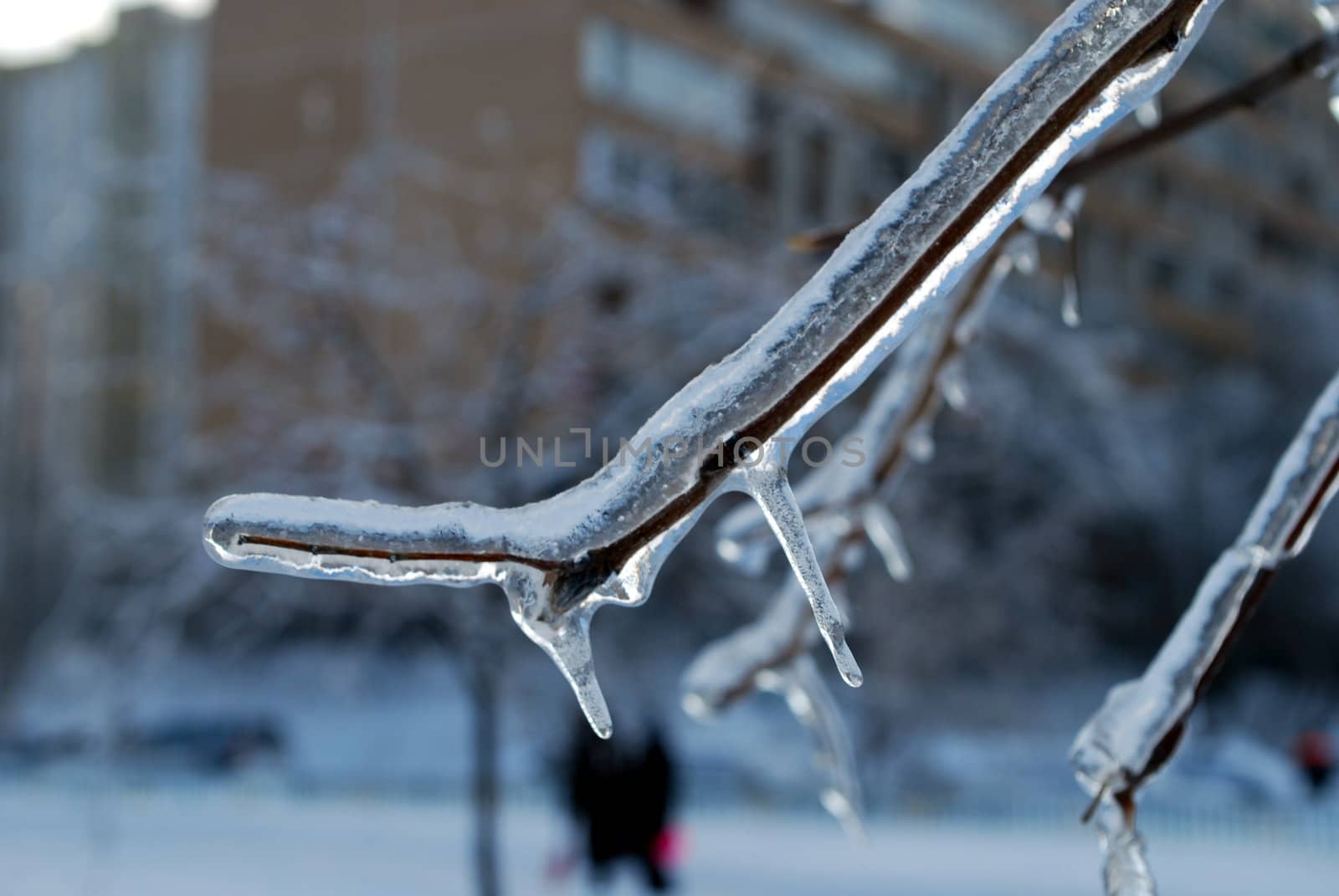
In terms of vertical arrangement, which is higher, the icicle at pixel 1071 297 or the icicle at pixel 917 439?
the icicle at pixel 1071 297

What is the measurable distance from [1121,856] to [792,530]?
2.08ft

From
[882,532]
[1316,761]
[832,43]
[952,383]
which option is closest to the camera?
[952,383]

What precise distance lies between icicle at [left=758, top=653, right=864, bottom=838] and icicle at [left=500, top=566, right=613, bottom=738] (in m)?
1.15

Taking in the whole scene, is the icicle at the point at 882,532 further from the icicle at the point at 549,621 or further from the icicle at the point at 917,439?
the icicle at the point at 549,621

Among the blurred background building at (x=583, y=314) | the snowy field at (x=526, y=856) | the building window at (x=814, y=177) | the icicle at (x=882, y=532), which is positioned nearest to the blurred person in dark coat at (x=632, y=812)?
the snowy field at (x=526, y=856)

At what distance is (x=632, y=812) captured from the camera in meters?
10.5

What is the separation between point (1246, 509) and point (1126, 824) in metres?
24.2

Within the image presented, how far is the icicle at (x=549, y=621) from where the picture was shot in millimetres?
942

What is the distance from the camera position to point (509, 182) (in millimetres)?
13414

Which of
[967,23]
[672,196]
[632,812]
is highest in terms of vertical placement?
[967,23]

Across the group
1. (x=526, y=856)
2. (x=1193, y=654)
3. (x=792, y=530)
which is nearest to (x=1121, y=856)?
(x=1193, y=654)

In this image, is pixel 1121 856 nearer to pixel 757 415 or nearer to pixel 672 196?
pixel 757 415

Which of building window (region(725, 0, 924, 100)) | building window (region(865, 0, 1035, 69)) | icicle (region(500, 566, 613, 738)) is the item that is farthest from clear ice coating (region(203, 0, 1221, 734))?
building window (region(865, 0, 1035, 69))

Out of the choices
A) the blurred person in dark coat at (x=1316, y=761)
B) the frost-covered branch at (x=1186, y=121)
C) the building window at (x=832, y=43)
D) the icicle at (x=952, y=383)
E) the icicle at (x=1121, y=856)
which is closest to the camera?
the icicle at (x=1121, y=856)
